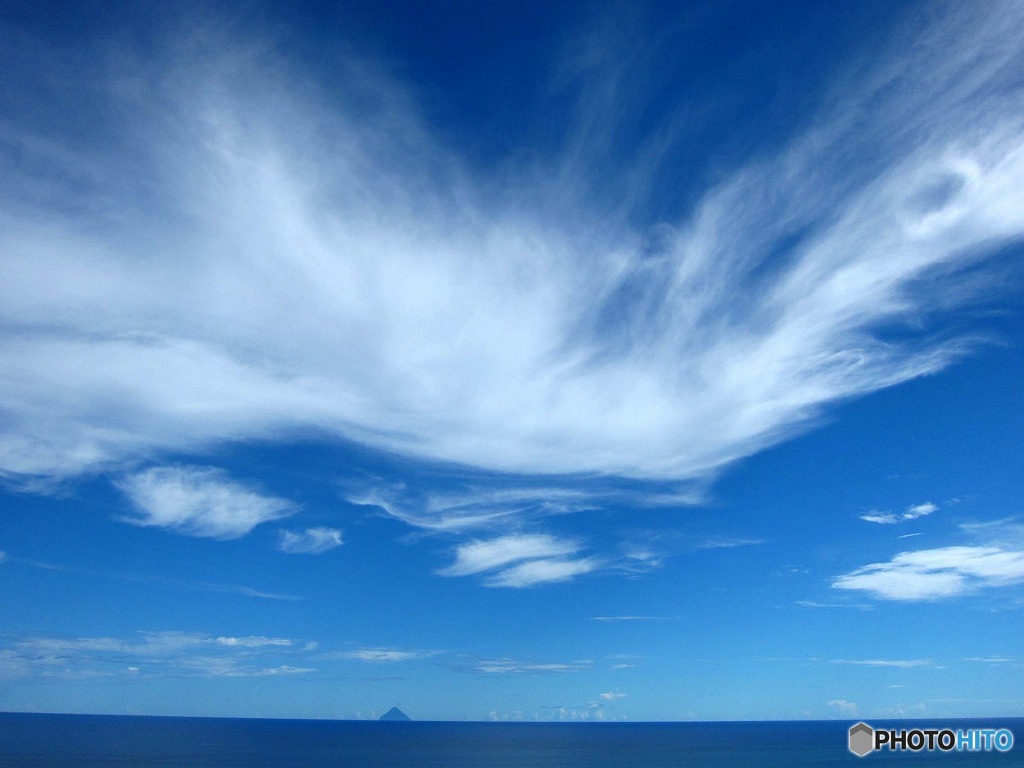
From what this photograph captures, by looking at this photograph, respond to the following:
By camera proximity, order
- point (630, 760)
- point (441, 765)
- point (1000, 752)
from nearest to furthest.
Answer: point (441, 765)
point (630, 760)
point (1000, 752)

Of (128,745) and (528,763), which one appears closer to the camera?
(528,763)

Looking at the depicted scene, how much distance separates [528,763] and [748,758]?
49.1 m

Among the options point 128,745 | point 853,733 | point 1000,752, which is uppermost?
point 853,733

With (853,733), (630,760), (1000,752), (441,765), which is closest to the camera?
(853,733)

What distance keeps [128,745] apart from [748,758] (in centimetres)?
14945

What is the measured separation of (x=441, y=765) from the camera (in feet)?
402

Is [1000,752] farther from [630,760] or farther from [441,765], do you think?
[441,765]

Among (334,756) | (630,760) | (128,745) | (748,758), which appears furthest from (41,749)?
(748,758)

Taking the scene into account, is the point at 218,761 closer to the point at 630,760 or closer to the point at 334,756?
the point at 334,756

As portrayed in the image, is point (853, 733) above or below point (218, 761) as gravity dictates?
above

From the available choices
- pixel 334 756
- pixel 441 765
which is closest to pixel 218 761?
pixel 334 756

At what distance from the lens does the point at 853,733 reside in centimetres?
5256

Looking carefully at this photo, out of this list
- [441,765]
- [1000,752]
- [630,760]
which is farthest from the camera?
[1000,752]

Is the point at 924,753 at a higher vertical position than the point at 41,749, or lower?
higher
